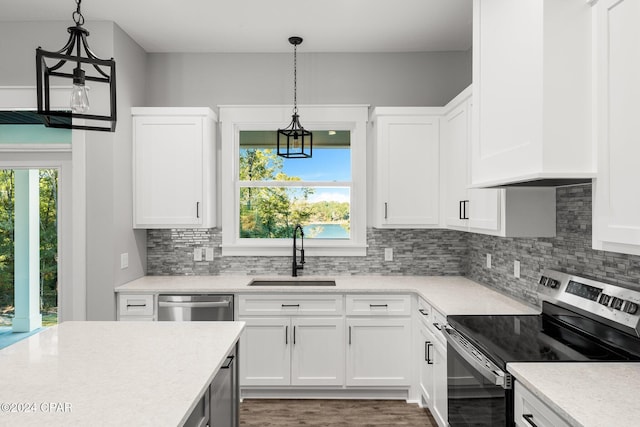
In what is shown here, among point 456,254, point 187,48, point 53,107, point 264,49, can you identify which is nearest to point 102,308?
point 53,107

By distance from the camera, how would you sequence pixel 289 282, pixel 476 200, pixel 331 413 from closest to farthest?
pixel 476 200 < pixel 331 413 < pixel 289 282

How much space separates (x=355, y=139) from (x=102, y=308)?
2.45m

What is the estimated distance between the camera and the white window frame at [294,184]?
3672 millimetres

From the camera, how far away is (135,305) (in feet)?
10.2

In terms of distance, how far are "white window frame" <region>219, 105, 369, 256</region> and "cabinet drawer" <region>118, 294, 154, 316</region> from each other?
801 millimetres

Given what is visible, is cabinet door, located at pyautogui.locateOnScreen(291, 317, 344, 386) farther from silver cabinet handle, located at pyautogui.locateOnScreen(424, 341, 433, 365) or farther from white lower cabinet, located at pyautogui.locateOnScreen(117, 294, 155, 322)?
white lower cabinet, located at pyautogui.locateOnScreen(117, 294, 155, 322)

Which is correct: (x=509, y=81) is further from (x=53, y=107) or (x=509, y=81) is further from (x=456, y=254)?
(x=53, y=107)

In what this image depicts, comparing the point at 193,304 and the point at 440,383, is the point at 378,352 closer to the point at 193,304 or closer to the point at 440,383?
the point at 440,383

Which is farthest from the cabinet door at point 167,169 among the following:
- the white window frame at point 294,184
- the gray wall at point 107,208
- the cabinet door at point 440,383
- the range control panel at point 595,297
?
the range control panel at point 595,297

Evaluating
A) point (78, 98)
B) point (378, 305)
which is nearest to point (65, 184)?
point (78, 98)

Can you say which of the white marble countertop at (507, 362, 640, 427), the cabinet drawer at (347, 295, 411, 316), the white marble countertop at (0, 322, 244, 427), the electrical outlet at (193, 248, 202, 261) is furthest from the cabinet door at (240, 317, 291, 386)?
the white marble countertop at (507, 362, 640, 427)

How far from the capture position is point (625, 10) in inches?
52.8

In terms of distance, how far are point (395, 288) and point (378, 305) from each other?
0.60 feet

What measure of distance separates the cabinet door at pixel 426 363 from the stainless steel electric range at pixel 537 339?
531mm
